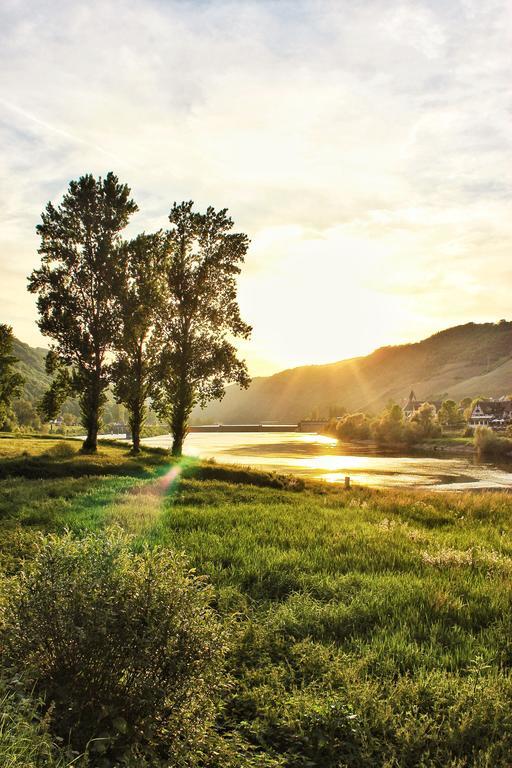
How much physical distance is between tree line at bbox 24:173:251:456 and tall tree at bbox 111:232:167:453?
0.26ft

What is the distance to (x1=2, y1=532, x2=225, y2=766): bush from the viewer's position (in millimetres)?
4418

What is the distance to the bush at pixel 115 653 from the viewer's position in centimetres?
442

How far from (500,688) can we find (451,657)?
95cm

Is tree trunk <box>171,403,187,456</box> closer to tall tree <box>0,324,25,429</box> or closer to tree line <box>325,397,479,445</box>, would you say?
tall tree <box>0,324,25,429</box>

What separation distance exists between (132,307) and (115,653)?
35.6 meters

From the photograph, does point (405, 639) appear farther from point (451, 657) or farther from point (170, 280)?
point (170, 280)

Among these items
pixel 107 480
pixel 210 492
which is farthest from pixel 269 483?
pixel 107 480

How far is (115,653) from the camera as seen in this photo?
459 cm

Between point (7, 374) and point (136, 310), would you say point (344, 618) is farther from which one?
point (7, 374)

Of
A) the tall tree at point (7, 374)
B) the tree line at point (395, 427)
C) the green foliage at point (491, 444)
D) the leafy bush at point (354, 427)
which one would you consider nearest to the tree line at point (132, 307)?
the tall tree at point (7, 374)

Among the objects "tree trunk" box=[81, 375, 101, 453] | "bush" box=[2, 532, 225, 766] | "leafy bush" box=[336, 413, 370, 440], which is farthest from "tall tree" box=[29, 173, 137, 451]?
"leafy bush" box=[336, 413, 370, 440]

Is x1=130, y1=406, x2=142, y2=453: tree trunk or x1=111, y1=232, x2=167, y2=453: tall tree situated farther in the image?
x1=130, y1=406, x2=142, y2=453: tree trunk

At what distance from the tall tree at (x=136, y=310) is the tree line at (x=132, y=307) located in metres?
0.08

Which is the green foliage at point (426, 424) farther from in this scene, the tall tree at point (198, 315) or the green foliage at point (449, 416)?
the tall tree at point (198, 315)
